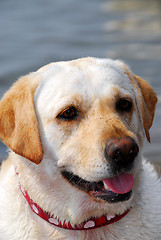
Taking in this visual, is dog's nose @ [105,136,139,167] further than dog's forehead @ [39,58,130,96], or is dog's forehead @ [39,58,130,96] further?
dog's forehead @ [39,58,130,96]

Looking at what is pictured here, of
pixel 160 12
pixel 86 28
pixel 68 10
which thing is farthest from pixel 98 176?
pixel 68 10

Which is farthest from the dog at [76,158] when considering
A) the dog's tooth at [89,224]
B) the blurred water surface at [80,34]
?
the blurred water surface at [80,34]

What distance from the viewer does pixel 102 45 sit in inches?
509

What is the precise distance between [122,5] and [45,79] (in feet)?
47.2

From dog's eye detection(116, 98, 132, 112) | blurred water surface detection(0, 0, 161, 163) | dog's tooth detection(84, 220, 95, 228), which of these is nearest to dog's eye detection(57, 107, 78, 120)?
dog's eye detection(116, 98, 132, 112)

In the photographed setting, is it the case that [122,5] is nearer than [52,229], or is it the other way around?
[52,229]

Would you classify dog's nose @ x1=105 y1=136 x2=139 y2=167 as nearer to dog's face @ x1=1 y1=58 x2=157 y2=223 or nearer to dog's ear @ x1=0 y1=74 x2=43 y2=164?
dog's face @ x1=1 y1=58 x2=157 y2=223

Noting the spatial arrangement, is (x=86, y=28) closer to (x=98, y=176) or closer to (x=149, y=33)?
(x=149, y=33)

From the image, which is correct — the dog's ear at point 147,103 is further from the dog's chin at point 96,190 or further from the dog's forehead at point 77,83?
the dog's chin at point 96,190

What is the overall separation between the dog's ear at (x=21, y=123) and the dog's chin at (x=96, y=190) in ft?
1.03

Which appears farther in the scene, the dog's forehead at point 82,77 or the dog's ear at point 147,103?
the dog's ear at point 147,103

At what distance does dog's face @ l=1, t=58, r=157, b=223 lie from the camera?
143 inches

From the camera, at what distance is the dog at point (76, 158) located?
3754 mm

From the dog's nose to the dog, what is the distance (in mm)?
13
